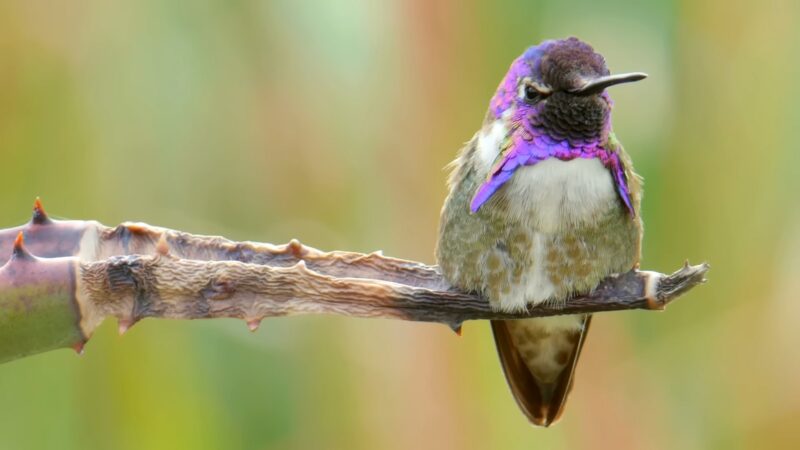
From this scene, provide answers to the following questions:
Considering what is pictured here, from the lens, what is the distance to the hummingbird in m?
1.51

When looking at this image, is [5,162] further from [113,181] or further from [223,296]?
[223,296]

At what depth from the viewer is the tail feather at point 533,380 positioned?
1.85m

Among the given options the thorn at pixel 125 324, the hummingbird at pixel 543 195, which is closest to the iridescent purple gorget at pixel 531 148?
the hummingbird at pixel 543 195

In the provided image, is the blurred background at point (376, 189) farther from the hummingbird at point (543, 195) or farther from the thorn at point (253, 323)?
the thorn at point (253, 323)

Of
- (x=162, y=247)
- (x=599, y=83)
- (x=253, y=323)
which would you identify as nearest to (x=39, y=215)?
(x=162, y=247)

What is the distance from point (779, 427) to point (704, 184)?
0.46 meters

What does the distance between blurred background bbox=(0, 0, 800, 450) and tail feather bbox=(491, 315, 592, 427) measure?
0.10 feet

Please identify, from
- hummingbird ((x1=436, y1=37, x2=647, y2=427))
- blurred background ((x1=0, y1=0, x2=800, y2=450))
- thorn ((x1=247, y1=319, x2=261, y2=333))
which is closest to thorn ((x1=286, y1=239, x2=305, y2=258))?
thorn ((x1=247, y1=319, x2=261, y2=333))

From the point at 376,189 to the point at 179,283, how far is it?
0.83m

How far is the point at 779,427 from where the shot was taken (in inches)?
74.3

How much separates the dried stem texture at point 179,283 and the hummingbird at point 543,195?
0.22 m

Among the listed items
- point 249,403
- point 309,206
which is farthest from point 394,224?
point 249,403

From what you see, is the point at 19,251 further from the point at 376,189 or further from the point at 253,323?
the point at 376,189

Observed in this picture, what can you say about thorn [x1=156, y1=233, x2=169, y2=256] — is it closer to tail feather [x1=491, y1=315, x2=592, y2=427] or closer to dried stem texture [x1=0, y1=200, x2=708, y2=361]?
dried stem texture [x1=0, y1=200, x2=708, y2=361]
